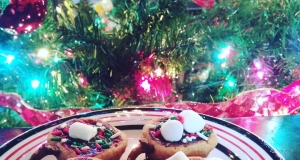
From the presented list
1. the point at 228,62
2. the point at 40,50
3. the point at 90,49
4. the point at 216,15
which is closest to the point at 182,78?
the point at 228,62

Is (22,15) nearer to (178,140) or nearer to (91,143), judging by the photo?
(91,143)

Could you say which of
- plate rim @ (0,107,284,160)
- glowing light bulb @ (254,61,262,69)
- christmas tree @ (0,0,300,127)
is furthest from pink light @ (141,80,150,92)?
glowing light bulb @ (254,61,262,69)

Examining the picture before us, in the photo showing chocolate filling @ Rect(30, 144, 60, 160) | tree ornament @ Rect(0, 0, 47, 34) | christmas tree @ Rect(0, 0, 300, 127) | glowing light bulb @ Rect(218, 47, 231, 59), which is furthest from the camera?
glowing light bulb @ Rect(218, 47, 231, 59)

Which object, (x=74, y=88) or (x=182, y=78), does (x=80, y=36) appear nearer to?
(x=74, y=88)

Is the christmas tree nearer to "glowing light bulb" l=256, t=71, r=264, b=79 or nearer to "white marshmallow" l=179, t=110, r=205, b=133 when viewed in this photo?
"glowing light bulb" l=256, t=71, r=264, b=79

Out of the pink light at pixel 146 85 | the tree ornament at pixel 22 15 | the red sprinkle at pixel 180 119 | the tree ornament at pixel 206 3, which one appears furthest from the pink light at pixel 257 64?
the tree ornament at pixel 22 15

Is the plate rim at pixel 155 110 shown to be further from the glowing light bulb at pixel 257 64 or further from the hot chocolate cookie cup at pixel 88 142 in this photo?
the glowing light bulb at pixel 257 64

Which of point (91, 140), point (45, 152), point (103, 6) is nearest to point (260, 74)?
point (103, 6)
